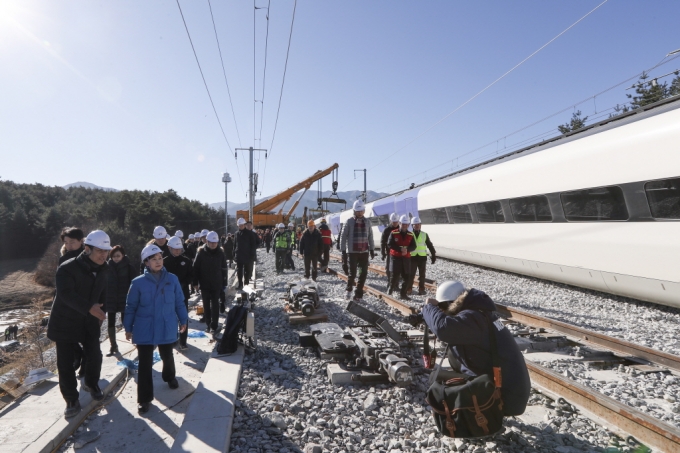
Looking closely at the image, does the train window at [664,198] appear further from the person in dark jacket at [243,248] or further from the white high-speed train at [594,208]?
the person in dark jacket at [243,248]

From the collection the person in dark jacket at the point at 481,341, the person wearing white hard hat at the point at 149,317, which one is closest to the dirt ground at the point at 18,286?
the person wearing white hard hat at the point at 149,317

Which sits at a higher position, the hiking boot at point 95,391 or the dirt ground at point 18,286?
the hiking boot at point 95,391

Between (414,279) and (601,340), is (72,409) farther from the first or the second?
(414,279)

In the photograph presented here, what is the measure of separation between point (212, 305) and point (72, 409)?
3.27 metres

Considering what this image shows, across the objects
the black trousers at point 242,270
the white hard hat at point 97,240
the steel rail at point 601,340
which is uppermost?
the white hard hat at point 97,240

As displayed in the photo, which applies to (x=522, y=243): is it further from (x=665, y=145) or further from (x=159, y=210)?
(x=159, y=210)

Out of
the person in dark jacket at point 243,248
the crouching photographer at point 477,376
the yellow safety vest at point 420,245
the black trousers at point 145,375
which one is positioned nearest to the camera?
the crouching photographer at point 477,376

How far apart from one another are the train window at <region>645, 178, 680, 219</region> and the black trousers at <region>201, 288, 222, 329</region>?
753 centimetres

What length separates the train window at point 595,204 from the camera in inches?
306

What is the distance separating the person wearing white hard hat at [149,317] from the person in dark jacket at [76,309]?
1.04ft

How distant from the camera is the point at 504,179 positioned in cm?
1148

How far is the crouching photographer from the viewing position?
296 centimetres

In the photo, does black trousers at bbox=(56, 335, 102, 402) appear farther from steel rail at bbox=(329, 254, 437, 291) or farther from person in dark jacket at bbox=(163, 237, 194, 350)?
steel rail at bbox=(329, 254, 437, 291)

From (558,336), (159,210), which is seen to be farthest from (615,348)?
(159,210)
